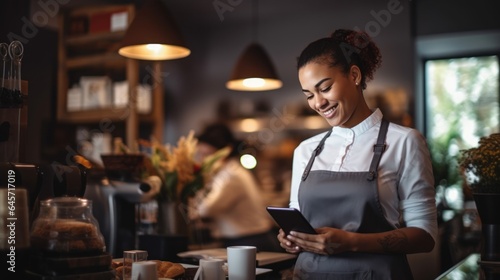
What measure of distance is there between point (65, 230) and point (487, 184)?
162cm

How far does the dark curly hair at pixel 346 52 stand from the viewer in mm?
2029

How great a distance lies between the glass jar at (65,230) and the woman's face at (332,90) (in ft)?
2.93

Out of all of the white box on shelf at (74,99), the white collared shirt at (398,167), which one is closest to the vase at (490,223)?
the white collared shirt at (398,167)

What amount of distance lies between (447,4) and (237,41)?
8.76 ft

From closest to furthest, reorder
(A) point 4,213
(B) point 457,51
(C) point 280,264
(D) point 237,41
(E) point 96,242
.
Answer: (A) point 4,213 < (E) point 96,242 < (C) point 280,264 < (B) point 457,51 < (D) point 237,41

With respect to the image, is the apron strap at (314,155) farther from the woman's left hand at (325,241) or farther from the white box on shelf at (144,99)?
the white box on shelf at (144,99)

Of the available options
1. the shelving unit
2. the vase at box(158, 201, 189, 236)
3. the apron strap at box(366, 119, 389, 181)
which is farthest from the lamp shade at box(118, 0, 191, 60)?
the shelving unit

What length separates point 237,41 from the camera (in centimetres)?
731

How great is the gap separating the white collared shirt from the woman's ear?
141mm

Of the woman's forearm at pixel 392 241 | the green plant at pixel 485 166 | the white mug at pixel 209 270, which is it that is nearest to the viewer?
the white mug at pixel 209 270

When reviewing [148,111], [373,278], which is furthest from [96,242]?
[148,111]

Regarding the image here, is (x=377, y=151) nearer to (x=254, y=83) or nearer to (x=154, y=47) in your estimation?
(x=154, y=47)

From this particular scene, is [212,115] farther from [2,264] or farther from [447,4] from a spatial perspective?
[2,264]

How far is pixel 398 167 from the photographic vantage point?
1.98 metres
